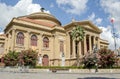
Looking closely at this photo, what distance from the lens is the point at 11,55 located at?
44188 mm

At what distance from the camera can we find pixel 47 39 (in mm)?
57625

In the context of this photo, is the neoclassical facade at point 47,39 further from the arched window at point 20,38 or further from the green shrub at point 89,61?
the green shrub at point 89,61

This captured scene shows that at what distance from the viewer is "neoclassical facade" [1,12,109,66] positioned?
168 ft

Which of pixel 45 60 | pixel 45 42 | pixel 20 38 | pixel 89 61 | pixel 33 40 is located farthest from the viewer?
pixel 45 42

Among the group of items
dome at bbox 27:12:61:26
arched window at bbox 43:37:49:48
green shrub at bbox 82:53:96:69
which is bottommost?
green shrub at bbox 82:53:96:69

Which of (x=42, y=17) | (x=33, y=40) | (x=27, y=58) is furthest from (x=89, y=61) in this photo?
(x=42, y=17)

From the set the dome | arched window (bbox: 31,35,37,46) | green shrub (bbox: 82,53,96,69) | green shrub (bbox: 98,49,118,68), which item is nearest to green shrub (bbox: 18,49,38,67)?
green shrub (bbox: 82,53,96,69)

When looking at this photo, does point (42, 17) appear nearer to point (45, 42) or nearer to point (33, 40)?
point (45, 42)

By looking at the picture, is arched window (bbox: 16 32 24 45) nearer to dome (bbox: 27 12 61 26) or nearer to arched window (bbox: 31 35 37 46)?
arched window (bbox: 31 35 37 46)

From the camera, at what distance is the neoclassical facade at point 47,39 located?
168 feet

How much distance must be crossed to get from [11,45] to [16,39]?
7.25 ft

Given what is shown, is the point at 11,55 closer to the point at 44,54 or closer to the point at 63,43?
the point at 44,54

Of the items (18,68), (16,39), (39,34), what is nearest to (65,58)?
(39,34)

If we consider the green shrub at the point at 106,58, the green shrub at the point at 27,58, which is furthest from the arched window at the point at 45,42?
the green shrub at the point at 106,58
